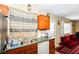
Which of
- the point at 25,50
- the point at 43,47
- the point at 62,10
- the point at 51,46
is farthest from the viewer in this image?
the point at 51,46

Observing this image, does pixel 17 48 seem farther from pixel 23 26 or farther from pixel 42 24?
pixel 42 24

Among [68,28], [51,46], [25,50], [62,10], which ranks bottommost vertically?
[51,46]

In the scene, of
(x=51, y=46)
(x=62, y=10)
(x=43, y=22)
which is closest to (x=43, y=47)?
(x=51, y=46)

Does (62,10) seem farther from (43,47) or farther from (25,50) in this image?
(25,50)

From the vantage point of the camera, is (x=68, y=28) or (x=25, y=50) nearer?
(x=25, y=50)

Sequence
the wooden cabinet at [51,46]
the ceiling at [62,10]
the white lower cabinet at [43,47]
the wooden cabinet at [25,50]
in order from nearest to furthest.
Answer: the wooden cabinet at [25,50]
the white lower cabinet at [43,47]
the ceiling at [62,10]
the wooden cabinet at [51,46]

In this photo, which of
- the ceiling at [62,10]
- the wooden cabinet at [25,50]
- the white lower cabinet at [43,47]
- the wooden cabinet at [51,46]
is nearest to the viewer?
the wooden cabinet at [25,50]

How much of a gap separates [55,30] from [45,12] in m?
0.52

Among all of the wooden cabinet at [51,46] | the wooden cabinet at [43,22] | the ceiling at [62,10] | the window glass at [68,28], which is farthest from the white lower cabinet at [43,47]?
the ceiling at [62,10]

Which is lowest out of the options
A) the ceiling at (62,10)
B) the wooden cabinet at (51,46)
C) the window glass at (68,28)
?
the wooden cabinet at (51,46)

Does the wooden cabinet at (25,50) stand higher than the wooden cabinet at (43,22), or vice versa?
the wooden cabinet at (43,22)

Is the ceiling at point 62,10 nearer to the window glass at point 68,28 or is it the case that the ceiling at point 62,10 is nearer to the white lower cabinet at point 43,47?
the window glass at point 68,28

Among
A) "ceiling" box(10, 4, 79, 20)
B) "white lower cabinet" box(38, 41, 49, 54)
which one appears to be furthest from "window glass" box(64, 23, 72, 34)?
"white lower cabinet" box(38, 41, 49, 54)
